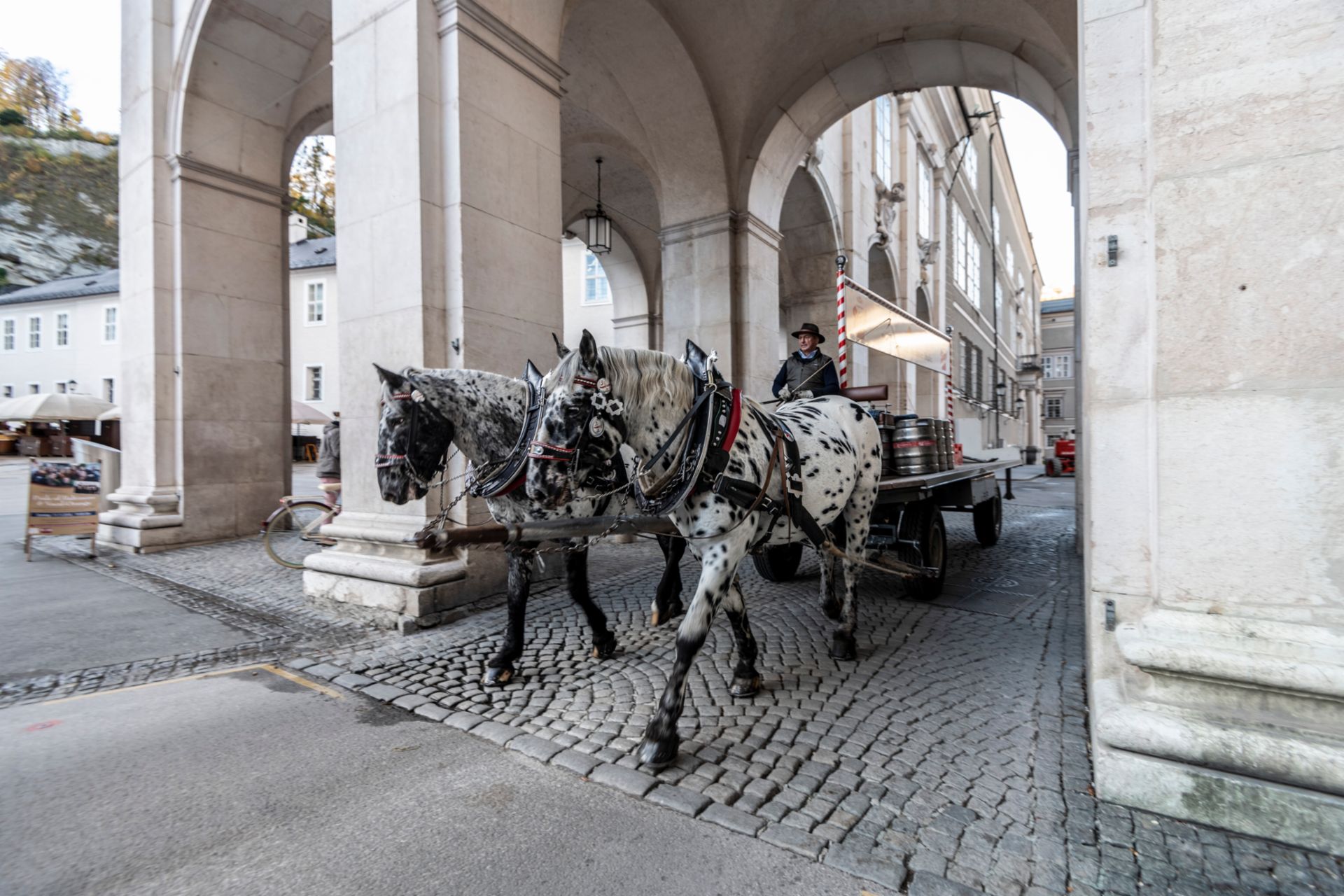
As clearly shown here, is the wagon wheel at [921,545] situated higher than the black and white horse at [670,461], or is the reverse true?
the black and white horse at [670,461]

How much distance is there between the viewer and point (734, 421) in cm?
271

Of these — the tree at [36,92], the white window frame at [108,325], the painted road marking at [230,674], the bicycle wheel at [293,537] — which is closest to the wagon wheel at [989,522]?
the painted road marking at [230,674]

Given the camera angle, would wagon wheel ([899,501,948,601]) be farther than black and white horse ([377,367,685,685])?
Yes

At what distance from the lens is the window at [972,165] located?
2964 cm

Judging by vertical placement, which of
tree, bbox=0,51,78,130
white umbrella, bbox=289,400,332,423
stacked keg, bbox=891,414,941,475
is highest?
tree, bbox=0,51,78,130

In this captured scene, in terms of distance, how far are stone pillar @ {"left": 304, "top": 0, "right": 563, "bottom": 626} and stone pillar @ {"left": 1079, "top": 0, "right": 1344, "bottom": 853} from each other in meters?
4.00

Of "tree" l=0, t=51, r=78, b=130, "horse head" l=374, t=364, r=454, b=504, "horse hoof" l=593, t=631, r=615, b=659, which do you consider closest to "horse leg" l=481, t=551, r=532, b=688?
"horse hoof" l=593, t=631, r=615, b=659

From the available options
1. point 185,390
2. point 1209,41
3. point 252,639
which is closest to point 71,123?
point 185,390

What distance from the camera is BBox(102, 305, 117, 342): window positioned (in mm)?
31484

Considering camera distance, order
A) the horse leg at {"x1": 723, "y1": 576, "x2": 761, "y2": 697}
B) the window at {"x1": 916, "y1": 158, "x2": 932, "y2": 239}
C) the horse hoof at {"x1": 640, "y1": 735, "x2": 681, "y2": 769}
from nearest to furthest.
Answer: the horse hoof at {"x1": 640, "y1": 735, "x2": 681, "y2": 769}
the horse leg at {"x1": 723, "y1": 576, "x2": 761, "y2": 697}
the window at {"x1": 916, "y1": 158, "x2": 932, "y2": 239}

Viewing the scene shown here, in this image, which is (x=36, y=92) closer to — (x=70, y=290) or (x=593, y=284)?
(x=70, y=290)

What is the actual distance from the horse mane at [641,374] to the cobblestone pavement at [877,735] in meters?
1.47

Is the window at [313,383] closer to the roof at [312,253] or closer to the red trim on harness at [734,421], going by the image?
the roof at [312,253]

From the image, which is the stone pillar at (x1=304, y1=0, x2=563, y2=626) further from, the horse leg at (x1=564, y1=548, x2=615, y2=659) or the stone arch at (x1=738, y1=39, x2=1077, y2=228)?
the stone arch at (x1=738, y1=39, x2=1077, y2=228)
